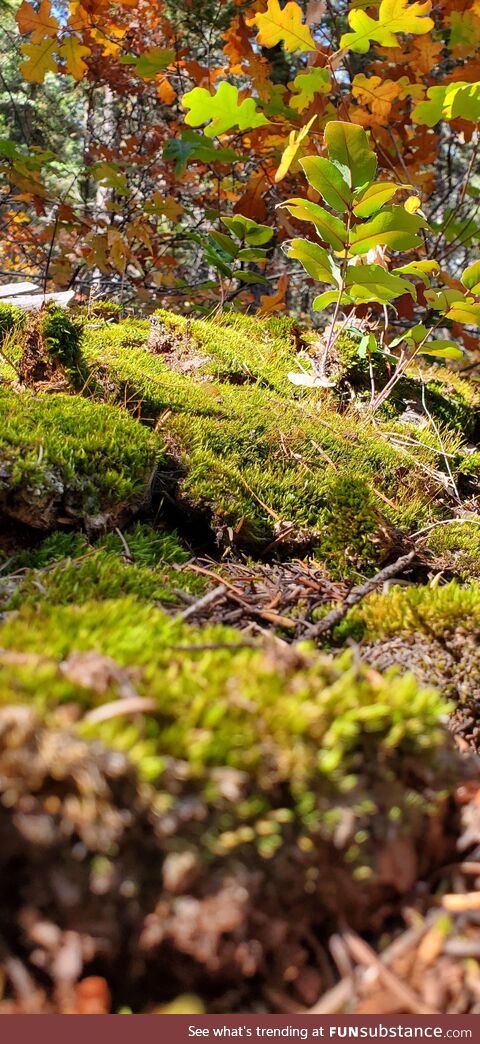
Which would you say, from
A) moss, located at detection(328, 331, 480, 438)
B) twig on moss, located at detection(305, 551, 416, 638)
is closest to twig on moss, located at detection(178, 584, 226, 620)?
twig on moss, located at detection(305, 551, 416, 638)

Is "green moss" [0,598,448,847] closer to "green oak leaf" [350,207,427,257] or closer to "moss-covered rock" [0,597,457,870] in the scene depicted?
"moss-covered rock" [0,597,457,870]

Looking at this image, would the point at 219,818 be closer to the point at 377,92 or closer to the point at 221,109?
the point at 221,109

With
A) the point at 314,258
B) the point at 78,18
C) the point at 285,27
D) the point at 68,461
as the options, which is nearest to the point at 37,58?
the point at 78,18

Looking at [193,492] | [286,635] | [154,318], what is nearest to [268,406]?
[193,492]

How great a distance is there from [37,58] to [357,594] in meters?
4.95

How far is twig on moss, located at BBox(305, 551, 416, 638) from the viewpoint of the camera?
1726 mm

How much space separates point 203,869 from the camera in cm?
81

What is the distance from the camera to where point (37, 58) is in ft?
15.0

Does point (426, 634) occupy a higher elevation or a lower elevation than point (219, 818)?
lower

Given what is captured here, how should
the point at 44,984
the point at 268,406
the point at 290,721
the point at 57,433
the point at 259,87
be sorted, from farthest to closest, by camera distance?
the point at 259,87 → the point at 268,406 → the point at 57,433 → the point at 290,721 → the point at 44,984

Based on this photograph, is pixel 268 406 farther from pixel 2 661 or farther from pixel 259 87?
pixel 259 87

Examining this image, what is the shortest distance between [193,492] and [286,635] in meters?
0.84

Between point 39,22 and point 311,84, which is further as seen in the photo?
point 39,22

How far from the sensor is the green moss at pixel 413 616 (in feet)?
6.03
